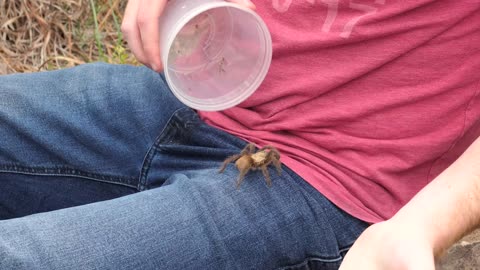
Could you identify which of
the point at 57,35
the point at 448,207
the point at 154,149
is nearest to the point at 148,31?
the point at 154,149

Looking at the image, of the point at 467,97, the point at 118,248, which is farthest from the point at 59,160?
the point at 467,97

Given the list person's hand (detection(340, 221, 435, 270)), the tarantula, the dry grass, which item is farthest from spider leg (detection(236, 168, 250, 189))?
the dry grass

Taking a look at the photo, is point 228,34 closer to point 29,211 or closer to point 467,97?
point 467,97

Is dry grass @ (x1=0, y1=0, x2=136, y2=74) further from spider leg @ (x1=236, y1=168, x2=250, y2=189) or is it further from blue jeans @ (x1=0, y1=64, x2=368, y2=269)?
spider leg @ (x1=236, y1=168, x2=250, y2=189)

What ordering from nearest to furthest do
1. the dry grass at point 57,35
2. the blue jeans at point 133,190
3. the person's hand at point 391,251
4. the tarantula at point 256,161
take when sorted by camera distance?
the person's hand at point 391,251
the blue jeans at point 133,190
the tarantula at point 256,161
the dry grass at point 57,35

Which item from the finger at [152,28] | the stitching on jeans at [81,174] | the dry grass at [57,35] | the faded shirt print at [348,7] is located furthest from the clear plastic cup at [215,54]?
the dry grass at [57,35]

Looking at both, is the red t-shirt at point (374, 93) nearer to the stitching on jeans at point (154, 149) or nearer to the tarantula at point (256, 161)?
the tarantula at point (256, 161)
